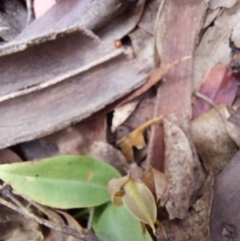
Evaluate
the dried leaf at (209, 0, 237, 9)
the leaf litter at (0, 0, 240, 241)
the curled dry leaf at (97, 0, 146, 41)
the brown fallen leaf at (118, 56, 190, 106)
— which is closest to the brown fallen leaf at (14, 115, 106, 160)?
the leaf litter at (0, 0, 240, 241)

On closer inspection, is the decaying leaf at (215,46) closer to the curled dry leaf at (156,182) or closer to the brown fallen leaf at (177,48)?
the brown fallen leaf at (177,48)

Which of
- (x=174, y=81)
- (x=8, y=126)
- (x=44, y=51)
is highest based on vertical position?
(x=44, y=51)

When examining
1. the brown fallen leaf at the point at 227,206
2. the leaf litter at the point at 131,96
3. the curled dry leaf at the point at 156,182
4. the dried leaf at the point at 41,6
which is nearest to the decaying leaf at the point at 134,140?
the leaf litter at the point at 131,96

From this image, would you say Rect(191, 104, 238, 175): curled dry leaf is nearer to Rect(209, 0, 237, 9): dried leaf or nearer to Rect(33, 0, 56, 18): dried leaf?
Rect(209, 0, 237, 9): dried leaf

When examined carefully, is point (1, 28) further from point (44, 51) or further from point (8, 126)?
point (8, 126)

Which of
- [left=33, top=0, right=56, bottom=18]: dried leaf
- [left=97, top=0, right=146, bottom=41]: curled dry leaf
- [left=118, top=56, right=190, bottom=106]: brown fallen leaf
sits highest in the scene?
[left=33, top=0, right=56, bottom=18]: dried leaf

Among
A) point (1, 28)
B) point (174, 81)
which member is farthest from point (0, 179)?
point (174, 81)
